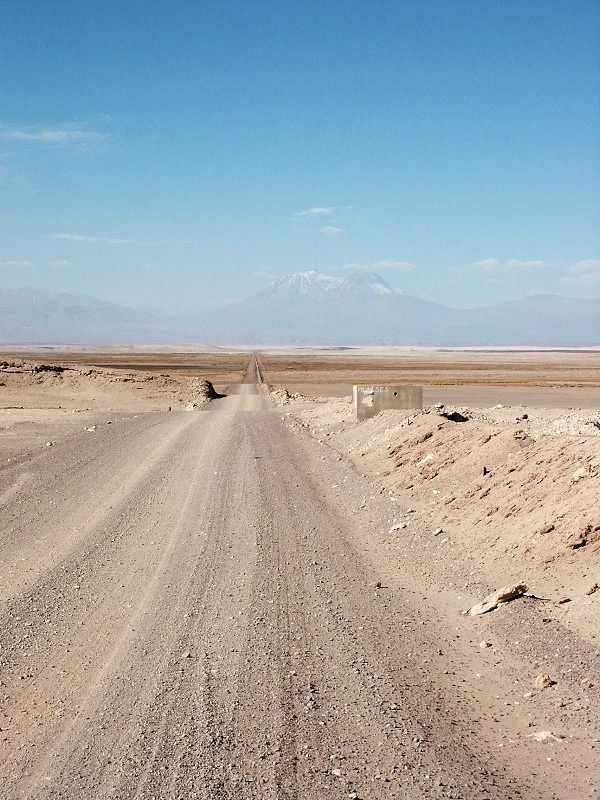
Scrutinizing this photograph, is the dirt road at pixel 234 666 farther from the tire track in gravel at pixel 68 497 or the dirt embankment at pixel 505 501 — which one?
the dirt embankment at pixel 505 501

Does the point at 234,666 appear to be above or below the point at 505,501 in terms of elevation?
below

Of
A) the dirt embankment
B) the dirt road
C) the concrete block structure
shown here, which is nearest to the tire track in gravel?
the dirt road

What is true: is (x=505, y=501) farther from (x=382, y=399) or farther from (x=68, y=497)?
(x=382, y=399)

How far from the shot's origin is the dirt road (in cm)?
568

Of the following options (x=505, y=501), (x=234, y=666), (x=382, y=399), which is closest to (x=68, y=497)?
(x=505, y=501)

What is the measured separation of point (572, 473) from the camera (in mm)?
12055

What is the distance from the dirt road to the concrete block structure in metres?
12.7

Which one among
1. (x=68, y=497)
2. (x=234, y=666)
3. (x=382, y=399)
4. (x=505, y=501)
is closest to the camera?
(x=234, y=666)

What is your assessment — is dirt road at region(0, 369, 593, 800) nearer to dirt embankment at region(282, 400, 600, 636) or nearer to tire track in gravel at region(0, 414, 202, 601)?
tire track in gravel at region(0, 414, 202, 601)

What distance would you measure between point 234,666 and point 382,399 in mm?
20745

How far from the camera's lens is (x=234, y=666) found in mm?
7543

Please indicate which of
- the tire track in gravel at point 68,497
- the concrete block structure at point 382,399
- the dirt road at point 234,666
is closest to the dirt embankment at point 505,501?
the dirt road at point 234,666

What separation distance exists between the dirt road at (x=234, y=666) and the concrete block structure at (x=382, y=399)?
41.6ft

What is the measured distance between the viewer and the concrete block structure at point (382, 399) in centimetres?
2759
